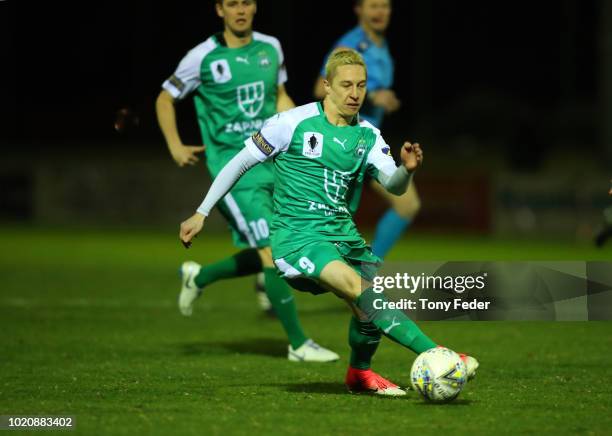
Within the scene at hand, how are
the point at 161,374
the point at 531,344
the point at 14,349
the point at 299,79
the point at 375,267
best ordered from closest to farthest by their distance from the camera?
1. the point at 375,267
2. the point at 161,374
3. the point at 14,349
4. the point at 531,344
5. the point at 299,79

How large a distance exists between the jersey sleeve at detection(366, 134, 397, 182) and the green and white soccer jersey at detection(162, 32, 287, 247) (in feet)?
6.18

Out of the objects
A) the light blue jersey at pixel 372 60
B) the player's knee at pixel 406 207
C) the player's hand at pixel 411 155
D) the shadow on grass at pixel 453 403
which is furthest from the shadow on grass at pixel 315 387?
the light blue jersey at pixel 372 60

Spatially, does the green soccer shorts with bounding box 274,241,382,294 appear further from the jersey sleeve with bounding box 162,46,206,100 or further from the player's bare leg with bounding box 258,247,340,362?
the jersey sleeve with bounding box 162,46,206,100

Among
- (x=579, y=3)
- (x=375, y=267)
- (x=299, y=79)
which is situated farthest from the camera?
(x=299, y=79)

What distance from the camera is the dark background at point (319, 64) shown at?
32.4 metres

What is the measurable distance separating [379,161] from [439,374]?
123 cm

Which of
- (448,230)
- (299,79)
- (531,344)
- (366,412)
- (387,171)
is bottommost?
(366,412)

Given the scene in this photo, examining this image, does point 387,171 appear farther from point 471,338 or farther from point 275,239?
point 471,338

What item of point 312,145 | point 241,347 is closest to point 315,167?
point 312,145

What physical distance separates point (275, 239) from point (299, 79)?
1106 inches

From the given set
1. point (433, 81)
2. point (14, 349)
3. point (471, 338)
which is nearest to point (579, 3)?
point (433, 81)

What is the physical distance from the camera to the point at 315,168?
6020mm

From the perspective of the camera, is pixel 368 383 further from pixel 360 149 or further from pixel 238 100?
pixel 238 100

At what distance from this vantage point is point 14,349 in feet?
25.4
